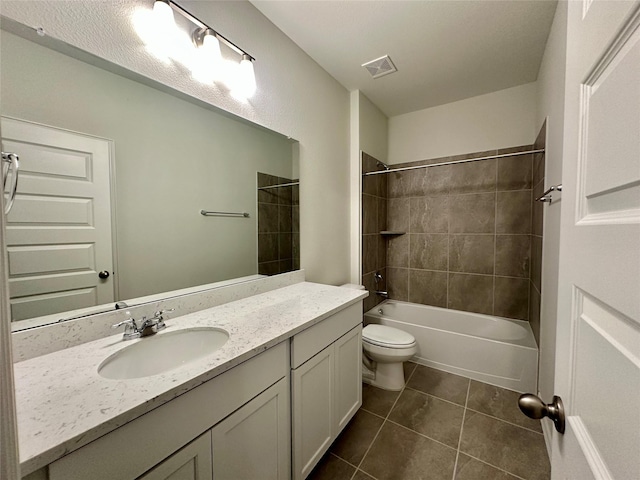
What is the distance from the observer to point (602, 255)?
36 cm

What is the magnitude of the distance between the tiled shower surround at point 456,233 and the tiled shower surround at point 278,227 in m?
0.91

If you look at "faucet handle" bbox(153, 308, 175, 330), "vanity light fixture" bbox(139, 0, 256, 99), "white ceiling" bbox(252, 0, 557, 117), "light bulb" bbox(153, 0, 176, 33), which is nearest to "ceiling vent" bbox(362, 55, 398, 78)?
"white ceiling" bbox(252, 0, 557, 117)

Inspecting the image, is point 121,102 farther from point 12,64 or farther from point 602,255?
point 602,255

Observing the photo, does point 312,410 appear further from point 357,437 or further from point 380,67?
point 380,67

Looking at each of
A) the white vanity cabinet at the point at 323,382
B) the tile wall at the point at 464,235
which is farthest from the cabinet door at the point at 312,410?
the tile wall at the point at 464,235

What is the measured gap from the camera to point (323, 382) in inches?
50.3

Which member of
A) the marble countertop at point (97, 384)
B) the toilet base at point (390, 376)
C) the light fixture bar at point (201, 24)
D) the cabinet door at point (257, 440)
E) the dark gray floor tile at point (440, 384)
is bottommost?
the dark gray floor tile at point (440, 384)

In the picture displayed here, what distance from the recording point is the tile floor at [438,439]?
1.34 m

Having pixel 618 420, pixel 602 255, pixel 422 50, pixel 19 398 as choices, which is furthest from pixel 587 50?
pixel 422 50

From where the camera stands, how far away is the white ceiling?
1497 mm

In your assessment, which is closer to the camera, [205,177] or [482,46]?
[205,177]

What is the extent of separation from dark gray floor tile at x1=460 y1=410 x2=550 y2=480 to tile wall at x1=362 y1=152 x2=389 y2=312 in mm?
1192

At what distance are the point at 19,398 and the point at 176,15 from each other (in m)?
1.50

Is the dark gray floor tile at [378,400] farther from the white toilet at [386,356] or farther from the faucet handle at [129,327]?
the faucet handle at [129,327]
